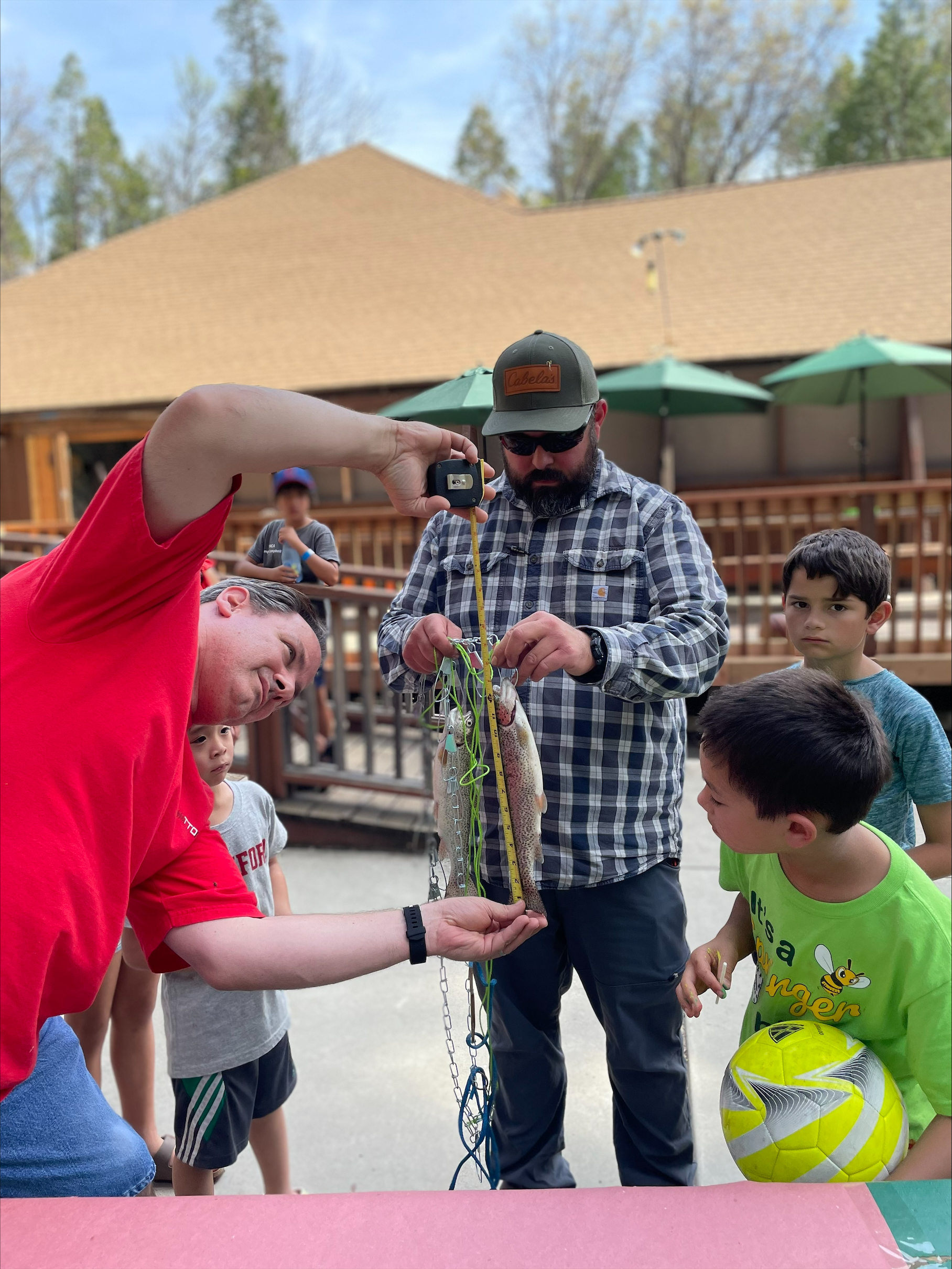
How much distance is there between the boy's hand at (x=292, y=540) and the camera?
3885mm

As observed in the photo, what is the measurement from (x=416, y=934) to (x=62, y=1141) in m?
0.66

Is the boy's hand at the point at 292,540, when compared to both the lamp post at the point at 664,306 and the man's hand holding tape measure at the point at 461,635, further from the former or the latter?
the lamp post at the point at 664,306

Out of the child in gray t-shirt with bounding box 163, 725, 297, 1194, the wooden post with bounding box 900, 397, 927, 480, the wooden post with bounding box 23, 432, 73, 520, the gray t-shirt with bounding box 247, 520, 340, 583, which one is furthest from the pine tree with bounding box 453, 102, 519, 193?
the child in gray t-shirt with bounding box 163, 725, 297, 1194

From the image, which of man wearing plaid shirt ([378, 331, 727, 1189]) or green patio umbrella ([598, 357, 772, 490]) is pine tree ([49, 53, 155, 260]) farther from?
man wearing plaid shirt ([378, 331, 727, 1189])

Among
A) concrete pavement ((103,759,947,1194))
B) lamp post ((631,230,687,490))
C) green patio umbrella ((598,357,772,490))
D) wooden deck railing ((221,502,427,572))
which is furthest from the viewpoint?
lamp post ((631,230,687,490))

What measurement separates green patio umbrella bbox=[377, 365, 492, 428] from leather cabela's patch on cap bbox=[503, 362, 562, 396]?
738 mm

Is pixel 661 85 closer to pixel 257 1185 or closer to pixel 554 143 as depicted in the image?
pixel 554 143

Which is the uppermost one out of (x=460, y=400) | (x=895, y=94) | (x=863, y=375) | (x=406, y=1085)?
(x=895, y=94)

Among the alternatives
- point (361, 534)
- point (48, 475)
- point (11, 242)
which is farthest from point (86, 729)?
point (11, 242)

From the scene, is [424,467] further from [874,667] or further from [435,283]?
[435,283]

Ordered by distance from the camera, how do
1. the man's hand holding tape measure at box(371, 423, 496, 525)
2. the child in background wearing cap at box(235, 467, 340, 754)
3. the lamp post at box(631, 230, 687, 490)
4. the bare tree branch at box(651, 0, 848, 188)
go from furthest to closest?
the bare tree branch at box(651, 0, 848, 188) → the lamp post at box(631, 230, 687, 490) → the child in background wearing cap at box(235, 467, 340, 754) → the man's hand holding tape measure at box(371, 423, 496, 525)

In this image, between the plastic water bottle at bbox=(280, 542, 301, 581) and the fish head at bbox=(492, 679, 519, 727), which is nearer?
the fish head at bbox=(492, 679, 519, 727)

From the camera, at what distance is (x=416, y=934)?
1529 mm

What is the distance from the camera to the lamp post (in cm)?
1116
